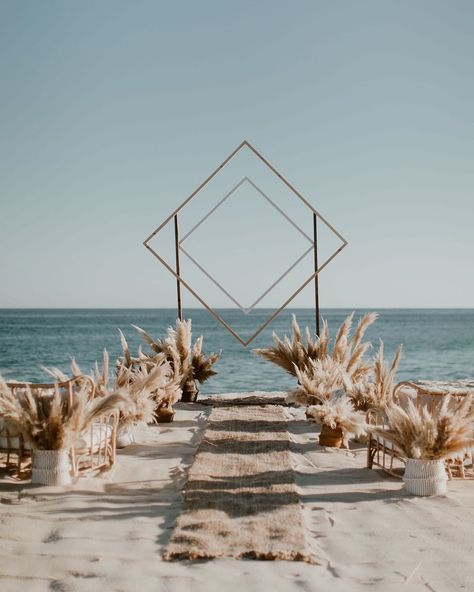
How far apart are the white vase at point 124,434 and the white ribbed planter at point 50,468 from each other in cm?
110

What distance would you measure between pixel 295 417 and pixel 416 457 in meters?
2.89

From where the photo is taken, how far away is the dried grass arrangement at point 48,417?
13.6 feet

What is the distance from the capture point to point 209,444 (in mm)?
5344

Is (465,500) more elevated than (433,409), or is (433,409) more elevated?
(433,409)

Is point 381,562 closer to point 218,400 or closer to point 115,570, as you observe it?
point 115,570

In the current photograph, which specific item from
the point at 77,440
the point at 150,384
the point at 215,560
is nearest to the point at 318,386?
the point at 150,384

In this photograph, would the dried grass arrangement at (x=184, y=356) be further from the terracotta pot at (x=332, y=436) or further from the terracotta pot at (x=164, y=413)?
the terracotta pot at (x=332, y=436)

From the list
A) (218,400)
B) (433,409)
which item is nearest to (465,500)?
(433,409)

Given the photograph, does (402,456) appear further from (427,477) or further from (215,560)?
(215,560)

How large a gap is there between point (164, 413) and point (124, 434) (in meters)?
1.14

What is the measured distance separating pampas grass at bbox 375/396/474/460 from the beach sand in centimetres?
27

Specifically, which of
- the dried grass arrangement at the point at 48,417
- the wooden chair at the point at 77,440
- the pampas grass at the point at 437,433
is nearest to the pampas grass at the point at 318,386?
the pampas grass at the point at 437,433

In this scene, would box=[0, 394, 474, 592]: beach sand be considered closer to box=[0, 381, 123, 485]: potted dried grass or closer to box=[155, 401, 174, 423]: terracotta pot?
box=[0, 381, 123, 485]: potted dried grass

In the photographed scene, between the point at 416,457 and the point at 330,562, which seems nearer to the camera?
the point at 330,562
